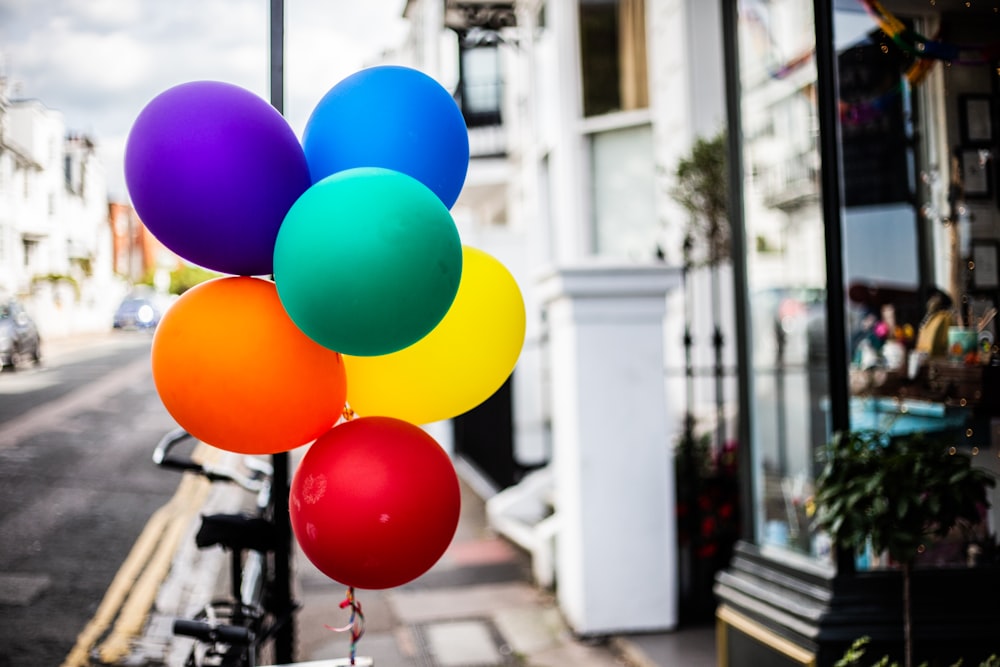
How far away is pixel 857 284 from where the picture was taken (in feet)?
12.4

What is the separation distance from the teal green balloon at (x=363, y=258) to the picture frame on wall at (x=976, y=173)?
266 centimetres

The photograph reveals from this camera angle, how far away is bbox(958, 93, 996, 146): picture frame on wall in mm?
3391

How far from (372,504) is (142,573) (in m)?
4.19

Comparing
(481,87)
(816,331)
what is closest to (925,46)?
(816,331)

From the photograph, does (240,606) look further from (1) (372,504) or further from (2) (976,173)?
(2) (976,173)

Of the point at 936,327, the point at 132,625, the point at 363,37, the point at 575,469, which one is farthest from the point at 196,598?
the point at 936,327

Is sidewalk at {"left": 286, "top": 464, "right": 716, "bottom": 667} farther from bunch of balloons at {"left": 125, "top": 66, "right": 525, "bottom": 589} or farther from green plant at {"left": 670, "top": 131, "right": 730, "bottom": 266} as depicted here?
bunch of balloons at {"left": 125, "top": 66, "right": 525, "bottom": 589}

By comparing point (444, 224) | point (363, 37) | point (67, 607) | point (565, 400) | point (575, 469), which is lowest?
point (67, 607)

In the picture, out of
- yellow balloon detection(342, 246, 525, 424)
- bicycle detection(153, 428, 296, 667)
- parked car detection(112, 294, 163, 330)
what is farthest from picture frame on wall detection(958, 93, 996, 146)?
parked car detection(112, 294, 163, 330)

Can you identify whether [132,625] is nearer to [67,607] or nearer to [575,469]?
[67,607]

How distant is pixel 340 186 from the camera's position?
5.52 feet

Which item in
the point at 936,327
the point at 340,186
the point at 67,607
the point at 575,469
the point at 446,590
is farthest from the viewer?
the point at 446,590

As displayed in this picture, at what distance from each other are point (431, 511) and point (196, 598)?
414 centimetres

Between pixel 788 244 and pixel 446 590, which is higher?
pixel 788 244
